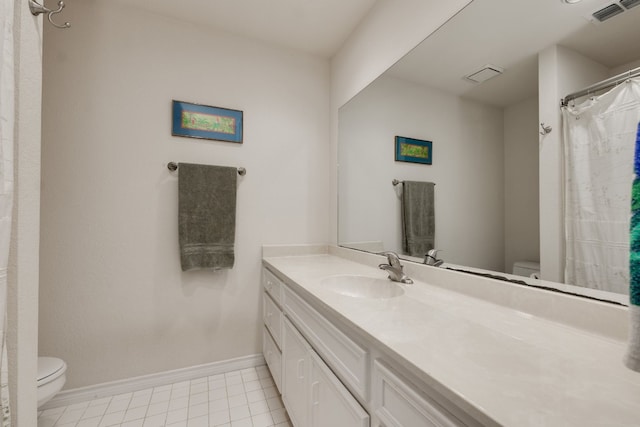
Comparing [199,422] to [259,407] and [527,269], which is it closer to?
[259,407]

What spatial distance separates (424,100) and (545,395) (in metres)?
1.23

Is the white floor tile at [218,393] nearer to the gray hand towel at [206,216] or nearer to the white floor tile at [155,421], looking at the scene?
the white floor tile at [155,421]

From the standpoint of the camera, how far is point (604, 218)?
2.27ft

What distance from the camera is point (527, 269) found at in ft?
2.85

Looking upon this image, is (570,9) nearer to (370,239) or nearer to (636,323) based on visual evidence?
(636,323)

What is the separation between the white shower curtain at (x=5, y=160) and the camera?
554 millimetres

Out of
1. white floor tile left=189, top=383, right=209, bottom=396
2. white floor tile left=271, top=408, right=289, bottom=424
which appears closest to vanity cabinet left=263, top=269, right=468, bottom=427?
white floor tile left=271, top=408, right=289, bottom=424

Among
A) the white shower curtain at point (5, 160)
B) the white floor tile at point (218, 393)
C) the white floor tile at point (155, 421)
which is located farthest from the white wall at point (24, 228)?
the white floor tile at point (218, 393)

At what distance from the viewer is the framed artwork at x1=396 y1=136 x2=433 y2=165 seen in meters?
1.26

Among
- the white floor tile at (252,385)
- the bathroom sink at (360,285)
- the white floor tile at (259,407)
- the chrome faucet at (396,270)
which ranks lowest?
the white floor tile at (252,385)

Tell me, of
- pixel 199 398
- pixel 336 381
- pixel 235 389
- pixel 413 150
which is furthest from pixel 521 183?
pixel 199 398

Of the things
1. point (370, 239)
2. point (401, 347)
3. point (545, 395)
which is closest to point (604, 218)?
point (545, 395)

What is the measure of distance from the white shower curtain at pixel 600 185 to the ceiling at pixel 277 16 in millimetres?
1367

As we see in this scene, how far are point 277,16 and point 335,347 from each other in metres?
1.91
